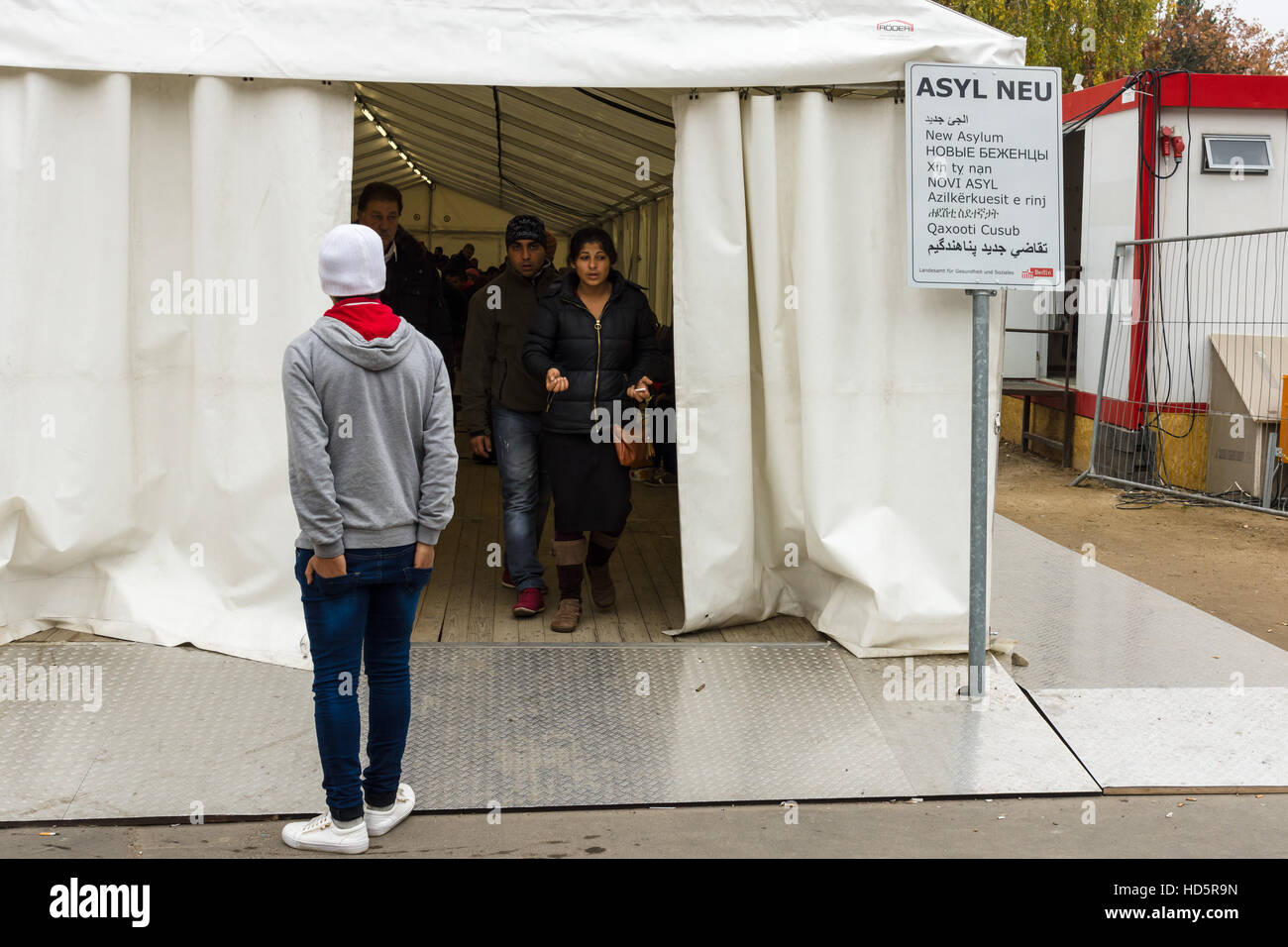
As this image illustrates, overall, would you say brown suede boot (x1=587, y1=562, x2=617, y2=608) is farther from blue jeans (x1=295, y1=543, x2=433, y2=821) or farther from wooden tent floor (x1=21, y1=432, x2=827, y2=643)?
blue jeans (x1=295, y1=543, x2=433, y2=821)

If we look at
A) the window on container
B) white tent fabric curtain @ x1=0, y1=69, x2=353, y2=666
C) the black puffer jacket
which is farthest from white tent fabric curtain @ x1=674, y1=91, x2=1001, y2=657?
the window on container

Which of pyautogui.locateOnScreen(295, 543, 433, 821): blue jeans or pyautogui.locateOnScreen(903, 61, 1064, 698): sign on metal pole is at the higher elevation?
pyautogui.locateOnScreen(903, 61, 1064, 698): sign on metal pole

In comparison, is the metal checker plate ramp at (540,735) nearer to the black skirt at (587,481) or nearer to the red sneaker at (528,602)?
the red sneaker at (528,602)

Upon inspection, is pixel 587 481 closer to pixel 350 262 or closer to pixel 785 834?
pixel 785 834

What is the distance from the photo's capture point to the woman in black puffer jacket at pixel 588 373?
19.6 ft

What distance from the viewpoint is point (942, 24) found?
538 cm

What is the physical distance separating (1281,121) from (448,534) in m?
8.73

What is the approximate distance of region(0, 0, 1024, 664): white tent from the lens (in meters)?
5.22

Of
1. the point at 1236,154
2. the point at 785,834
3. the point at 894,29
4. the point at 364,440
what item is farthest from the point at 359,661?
→ the point at 1236,154

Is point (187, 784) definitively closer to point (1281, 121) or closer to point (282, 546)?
point (282, 546)

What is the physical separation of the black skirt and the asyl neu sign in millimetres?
1732

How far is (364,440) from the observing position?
3775 millimetres

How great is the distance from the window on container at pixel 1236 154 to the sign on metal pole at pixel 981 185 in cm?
742
